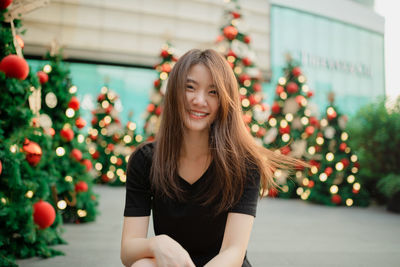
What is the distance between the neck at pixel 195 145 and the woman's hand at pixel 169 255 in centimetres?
55

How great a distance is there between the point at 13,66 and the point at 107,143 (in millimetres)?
8663

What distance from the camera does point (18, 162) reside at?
276 cm

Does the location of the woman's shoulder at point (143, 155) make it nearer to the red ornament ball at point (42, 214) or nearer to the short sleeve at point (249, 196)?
the short sleeve at point (249, 196)

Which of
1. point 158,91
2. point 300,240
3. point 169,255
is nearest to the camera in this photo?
point 169,255

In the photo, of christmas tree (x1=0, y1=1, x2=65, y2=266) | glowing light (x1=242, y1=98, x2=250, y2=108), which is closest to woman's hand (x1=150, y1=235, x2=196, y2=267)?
christmas tree (x1=0, y1=1, x2=65, y2=266)

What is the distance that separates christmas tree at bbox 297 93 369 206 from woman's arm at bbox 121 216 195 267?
20.1ft

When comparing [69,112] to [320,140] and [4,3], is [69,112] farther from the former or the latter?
[320,140]

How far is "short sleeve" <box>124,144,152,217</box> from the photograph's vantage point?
1.69 m

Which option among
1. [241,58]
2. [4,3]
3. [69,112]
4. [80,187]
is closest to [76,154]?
[80,187]

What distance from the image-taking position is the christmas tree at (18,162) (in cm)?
276

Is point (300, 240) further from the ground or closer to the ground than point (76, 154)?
closer to the ground

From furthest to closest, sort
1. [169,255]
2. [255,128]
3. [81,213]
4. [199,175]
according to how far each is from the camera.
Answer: [255,128] → [81,213] → [199,175] → [169,255]

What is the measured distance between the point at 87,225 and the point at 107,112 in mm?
7077

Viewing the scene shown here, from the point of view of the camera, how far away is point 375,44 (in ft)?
70.9
